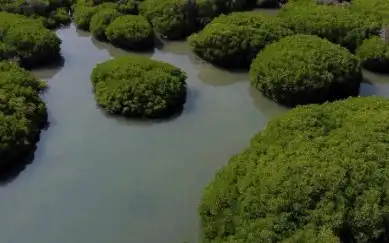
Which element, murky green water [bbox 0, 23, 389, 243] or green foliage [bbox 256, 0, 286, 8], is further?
green foliage [bbox 256, 0, 286, 8]

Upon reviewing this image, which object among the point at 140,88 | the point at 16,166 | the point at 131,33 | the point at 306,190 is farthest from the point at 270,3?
the point at 306,190

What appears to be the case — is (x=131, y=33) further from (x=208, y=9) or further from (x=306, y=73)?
(x=306, y=73)

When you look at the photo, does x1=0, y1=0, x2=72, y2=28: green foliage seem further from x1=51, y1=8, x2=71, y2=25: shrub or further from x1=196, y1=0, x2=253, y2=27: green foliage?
x1=196, y1=0, x2=253, y2=27: green foliage

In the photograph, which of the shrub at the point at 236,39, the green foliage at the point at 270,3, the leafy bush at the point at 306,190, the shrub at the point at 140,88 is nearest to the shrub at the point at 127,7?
the shrub at the point at 236,39

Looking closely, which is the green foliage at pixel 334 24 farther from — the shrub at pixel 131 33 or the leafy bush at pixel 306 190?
the leafy bush at pixel 306 190

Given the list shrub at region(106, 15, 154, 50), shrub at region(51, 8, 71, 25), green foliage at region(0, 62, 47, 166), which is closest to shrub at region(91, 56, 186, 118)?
green foliage at region(0, 62, 47, 166)
